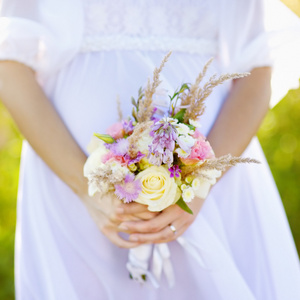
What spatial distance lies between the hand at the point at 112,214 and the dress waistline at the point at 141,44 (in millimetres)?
558

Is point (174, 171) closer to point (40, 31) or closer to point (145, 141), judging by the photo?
point (145, 141)

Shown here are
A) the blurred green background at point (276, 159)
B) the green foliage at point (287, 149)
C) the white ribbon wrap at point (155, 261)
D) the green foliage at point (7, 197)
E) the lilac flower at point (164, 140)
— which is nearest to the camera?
the lilac flower at point (164, 140)

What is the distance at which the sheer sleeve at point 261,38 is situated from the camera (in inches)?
70.8

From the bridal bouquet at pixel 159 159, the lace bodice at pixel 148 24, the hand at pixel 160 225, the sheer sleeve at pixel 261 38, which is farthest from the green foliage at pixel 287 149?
the bridal bouquet at pixel 159 159

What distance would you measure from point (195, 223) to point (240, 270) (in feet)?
0.95

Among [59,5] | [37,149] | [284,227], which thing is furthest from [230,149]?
[59,5]

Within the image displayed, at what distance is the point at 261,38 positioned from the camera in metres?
1.81

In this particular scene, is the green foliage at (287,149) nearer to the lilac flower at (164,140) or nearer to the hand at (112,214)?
the hand at (112,214)

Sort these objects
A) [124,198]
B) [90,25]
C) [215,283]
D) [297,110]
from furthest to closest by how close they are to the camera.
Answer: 1. [297,110]
2. [90,25]
3. [215,283]
4. [124,198]

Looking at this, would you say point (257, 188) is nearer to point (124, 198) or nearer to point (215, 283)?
point (215, 283)

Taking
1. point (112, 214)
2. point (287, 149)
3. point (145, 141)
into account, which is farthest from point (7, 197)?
point (145, 141)

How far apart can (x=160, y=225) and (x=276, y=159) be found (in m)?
3.16

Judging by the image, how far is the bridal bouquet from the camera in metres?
1.27

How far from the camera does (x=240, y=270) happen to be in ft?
5.76
